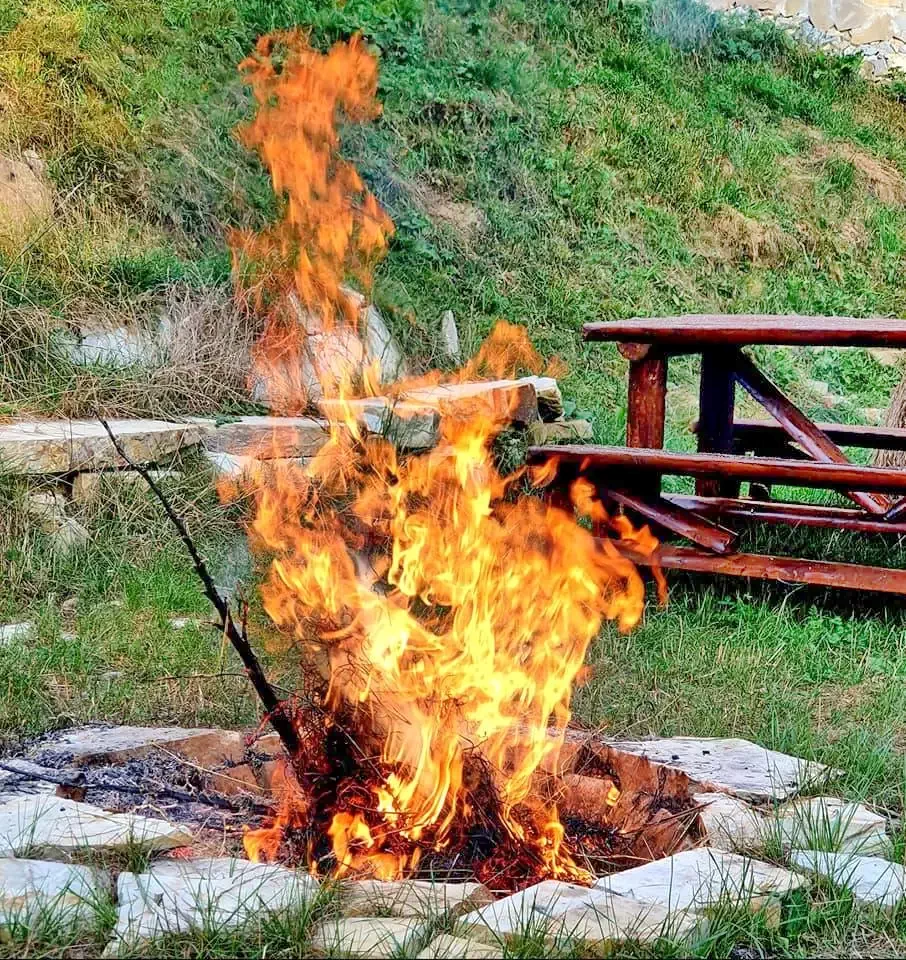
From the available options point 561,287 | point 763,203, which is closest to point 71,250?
point 561,287

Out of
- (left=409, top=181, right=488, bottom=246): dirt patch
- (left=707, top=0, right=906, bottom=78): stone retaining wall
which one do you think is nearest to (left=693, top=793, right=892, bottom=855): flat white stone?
(left=409, top=181, right=488, bottom=246): dirt patch

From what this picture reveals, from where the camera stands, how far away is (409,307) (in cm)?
812

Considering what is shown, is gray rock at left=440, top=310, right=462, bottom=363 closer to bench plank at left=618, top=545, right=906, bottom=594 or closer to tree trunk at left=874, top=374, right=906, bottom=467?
tree trunk at left=874, top=374, right=906, bottom=467

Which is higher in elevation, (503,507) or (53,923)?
(53,923)

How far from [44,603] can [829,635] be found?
3.23m

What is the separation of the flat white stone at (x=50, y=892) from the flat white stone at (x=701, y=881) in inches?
40.6

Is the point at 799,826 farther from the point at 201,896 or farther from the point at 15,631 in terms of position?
the point at 15,631

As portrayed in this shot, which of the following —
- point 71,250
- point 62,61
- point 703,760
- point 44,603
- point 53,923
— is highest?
point 62,61

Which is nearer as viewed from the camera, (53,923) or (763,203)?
(53,923)

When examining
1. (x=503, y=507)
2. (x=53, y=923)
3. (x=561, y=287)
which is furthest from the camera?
(x=561, y=287)

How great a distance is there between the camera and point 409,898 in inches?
98.8

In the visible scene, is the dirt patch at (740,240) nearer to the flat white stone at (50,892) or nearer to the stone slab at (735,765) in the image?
the stone slab at (735,765)

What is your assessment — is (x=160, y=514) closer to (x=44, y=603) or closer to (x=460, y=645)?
(x=44, y=603)

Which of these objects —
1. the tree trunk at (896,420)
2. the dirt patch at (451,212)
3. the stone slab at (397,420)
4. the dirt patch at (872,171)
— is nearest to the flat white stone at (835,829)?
the stone slab at (397,420)
